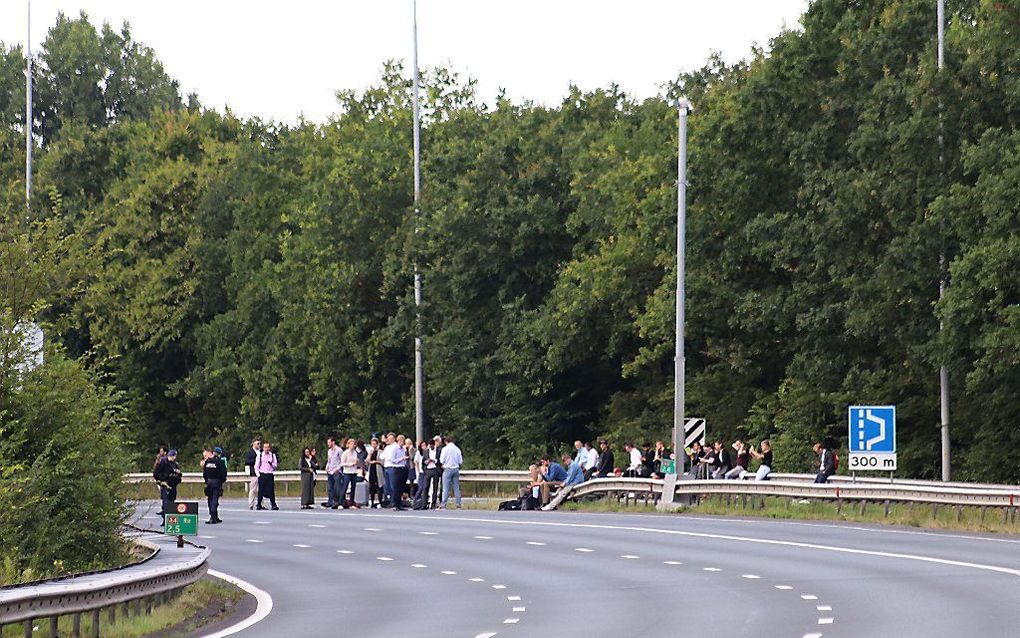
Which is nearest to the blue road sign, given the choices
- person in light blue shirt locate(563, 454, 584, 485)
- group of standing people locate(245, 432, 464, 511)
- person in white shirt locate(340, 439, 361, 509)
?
person in light blue shirt locate(563, 454, 584, 485)

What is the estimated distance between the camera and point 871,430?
37.4 metres

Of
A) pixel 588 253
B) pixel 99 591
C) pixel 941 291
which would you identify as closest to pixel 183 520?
pixel 99 591

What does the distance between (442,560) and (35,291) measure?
693 centimetres

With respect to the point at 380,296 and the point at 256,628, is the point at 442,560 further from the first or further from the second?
the point at 380,296

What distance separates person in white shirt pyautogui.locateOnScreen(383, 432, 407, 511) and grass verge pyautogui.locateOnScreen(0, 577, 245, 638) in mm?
21918

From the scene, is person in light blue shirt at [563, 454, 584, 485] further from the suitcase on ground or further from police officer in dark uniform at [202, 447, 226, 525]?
police officer in dark uniform at [202, 447, 226, 525]

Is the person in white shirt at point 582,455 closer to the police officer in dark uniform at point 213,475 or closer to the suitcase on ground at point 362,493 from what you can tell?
the suitcase on ground at point 362,493

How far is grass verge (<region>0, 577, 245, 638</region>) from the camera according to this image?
62.0 ft

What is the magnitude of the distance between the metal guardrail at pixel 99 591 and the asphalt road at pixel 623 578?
3.86 ft

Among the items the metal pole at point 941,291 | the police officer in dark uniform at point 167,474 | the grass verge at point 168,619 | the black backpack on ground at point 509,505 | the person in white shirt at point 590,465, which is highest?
the metal pole at point 941,291

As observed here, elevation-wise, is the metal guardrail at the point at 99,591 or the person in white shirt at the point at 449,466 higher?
the person in white shirt at the point at 449,466

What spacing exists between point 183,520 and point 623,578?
531 cm

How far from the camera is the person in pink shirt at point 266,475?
4671 centimetres

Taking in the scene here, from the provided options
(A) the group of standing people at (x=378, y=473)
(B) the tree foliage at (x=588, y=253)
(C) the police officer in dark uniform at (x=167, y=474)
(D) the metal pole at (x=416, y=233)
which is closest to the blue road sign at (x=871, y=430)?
(B) the tree foliage at (x=588, y=253)
